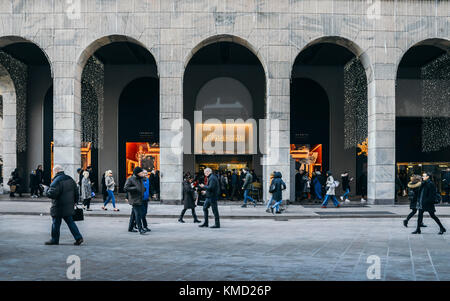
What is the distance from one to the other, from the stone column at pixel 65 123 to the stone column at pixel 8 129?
7747mm

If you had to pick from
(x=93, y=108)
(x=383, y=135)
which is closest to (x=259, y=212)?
(x=383, y=135)

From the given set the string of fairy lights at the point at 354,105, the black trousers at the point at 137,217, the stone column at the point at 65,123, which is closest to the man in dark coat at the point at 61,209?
the black trousers at the point at 137,217

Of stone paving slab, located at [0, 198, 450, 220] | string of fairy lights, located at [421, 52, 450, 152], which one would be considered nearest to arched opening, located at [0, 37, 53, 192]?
stone paving slab, located at [0, 198, 450, 220]

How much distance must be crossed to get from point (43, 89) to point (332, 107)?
18259 mm

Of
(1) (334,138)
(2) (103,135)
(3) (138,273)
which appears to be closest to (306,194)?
(1) (334,138)

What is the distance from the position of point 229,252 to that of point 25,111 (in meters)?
23.5

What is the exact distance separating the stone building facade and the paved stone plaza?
24.4ft

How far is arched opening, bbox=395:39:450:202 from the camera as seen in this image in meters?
27.6

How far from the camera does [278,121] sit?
70.4 ft

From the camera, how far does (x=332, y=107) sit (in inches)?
1164

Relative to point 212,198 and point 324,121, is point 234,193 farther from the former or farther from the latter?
point 212,198

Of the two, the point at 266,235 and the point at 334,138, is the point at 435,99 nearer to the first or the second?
the point at 334,138

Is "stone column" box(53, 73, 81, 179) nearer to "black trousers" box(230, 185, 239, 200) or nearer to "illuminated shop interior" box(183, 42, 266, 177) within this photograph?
"black trousers" box(230, 185, 239, 200)

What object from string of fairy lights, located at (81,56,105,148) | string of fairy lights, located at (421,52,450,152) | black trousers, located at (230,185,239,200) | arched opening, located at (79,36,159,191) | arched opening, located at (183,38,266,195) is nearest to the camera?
black trousers, located at (230,185,239,200)
